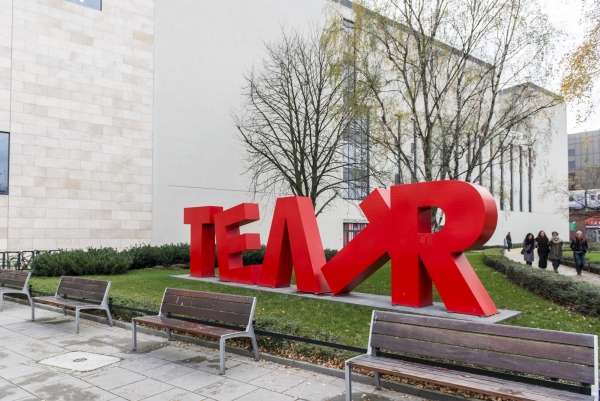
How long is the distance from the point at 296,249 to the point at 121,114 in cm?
1288

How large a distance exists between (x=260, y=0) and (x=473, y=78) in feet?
47.5

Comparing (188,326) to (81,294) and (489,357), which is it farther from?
(489,357)

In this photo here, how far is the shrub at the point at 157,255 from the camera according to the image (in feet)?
60.6

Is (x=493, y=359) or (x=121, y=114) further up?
(x=121, y=114)

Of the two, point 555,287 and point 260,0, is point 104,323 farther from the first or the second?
point 260,0

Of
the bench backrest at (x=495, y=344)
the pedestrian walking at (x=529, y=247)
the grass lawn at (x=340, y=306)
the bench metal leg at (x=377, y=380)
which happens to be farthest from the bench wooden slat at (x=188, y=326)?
the pedestrian walking at (x=529, y=247)

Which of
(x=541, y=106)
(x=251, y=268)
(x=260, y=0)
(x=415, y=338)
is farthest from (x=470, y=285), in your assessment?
(x=260, y=0)

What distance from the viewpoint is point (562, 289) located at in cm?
993

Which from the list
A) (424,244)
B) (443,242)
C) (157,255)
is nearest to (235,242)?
(424,244)

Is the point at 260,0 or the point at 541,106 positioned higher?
the point at 260,0

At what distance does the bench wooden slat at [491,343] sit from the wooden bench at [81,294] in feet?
18.0

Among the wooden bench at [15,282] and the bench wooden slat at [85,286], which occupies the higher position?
the bench wooden slat at [85,286]

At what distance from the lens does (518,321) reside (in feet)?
26.3

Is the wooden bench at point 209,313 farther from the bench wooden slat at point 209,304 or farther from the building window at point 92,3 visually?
the building window at point 92,3
